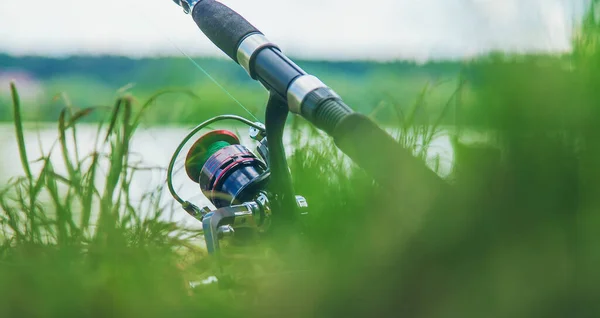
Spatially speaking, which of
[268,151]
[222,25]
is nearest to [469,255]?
[268,151]

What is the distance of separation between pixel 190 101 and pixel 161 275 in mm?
1002

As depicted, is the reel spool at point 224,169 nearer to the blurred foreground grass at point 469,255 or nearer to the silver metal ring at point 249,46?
the silver metal ring at point 249,46

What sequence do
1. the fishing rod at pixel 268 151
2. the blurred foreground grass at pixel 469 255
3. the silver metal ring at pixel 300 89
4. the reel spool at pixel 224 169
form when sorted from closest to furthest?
the blurred foreground grass at pixel 469 255, the fishing rod at pixel 268 151, the silver metal ring at pixel 300 89, the reel spool at pixel 224 169

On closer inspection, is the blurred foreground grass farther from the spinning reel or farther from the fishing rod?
the spinning reel

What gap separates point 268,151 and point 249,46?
272 millimetres

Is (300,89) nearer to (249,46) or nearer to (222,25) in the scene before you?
(249,46)

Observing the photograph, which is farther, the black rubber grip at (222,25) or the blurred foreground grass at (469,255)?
the black rubber grip at (222,25)

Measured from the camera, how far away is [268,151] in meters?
1.80

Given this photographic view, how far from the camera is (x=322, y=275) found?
964mm

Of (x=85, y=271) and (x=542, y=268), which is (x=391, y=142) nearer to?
(x=542, y=268)

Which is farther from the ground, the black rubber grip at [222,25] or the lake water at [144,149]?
the black rubber grip at [222,25]

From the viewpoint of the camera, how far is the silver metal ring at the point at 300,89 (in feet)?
5.12

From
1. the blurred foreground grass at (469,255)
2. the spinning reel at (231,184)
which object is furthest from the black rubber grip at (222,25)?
the blurred foreground grass at (469,255)

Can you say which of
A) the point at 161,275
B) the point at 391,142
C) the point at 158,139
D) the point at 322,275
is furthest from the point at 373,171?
the point at 158,139
